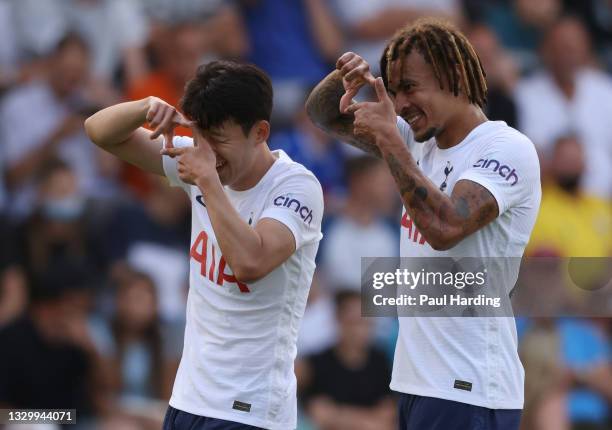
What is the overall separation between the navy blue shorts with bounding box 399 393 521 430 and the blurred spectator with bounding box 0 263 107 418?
13.1ft

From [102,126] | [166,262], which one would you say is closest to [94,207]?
[166,262]

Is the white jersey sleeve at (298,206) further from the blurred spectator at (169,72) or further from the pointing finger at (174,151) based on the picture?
the blurred spectator at (169,72)

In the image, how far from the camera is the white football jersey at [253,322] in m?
4.95

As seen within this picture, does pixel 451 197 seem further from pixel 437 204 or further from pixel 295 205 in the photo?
pixel 295 205

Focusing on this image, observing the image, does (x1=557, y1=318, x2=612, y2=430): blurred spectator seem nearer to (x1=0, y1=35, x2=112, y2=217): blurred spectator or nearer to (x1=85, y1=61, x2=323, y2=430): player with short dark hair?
(x1=0, y1=35, x2=112, y2=217): blurred spectator

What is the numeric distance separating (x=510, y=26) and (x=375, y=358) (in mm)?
3998

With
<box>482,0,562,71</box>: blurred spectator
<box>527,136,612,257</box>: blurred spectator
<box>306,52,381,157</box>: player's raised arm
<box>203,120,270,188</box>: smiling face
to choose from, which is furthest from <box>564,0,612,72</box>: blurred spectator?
<box>203,120,270,188</box>: smiling face

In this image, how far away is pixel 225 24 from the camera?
978 cm

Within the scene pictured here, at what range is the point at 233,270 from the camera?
15.7ft

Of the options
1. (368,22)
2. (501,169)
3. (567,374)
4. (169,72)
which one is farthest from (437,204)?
(368,22)

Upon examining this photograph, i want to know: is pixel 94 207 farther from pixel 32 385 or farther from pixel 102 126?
pixel 102 126

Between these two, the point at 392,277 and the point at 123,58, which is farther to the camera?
the point at 123,58

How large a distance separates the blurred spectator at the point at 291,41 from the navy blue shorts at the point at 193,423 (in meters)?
5.14

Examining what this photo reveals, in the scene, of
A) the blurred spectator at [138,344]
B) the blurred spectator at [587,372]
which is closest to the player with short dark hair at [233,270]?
the blurred spectator at [138,344]
